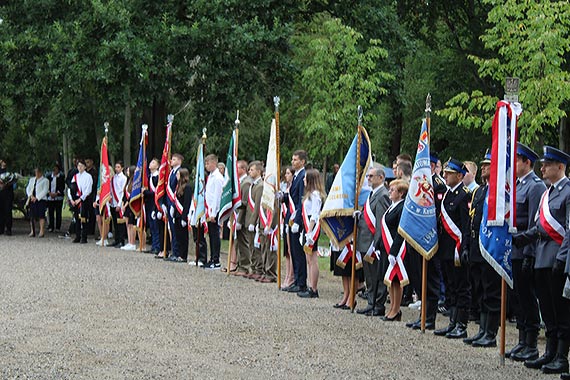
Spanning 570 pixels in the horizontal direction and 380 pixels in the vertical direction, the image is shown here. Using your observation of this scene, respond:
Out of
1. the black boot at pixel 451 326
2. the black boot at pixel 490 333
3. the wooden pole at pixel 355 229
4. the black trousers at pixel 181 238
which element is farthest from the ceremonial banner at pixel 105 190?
the black boot at pixel 490 333

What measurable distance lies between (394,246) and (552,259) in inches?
130

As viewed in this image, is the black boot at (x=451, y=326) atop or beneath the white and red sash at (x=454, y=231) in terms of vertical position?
beneath

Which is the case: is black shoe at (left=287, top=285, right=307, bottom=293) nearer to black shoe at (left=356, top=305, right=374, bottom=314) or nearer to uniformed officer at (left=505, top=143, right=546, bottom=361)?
black shoe at (left=356, top=305, right=374, bottom=314)

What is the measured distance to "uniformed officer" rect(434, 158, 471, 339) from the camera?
11617 millimetres

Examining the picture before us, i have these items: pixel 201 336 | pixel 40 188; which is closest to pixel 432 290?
pixel 201 336

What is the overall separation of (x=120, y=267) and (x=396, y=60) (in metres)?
14.4

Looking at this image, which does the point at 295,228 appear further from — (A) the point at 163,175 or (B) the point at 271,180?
(A) the point at 163,175

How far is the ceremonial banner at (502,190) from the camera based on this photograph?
9789 mm

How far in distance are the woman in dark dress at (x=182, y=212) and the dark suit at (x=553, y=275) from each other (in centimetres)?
1147

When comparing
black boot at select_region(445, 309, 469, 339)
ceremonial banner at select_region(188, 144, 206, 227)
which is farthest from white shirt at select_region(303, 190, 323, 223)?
ceremonial banner at select_region(188, 144, 206, 227)

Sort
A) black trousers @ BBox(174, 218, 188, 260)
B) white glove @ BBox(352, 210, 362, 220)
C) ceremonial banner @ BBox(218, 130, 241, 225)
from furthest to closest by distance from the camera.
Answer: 1. black trousers @ BBox(174, 218, 188, 260)
2. ceremonial banner @ BBox(218, 130, 241, 225)
3. white glove @ BBox(352, 210, 362, 220)

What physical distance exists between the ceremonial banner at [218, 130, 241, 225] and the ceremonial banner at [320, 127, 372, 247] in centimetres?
425

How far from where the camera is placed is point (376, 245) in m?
13.1

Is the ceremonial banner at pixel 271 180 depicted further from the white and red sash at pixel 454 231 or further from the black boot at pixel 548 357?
the black boot at pixel 548 357
